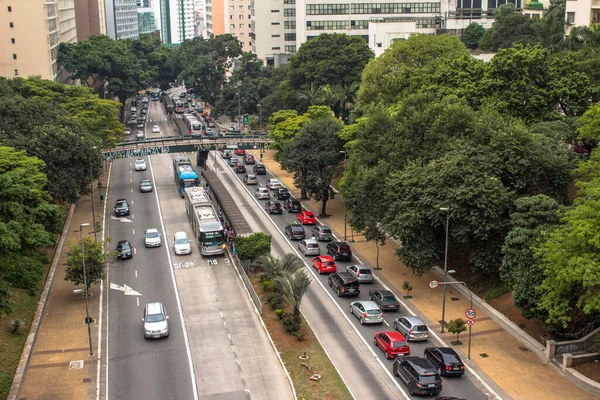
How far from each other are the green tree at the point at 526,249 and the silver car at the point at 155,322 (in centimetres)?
2224

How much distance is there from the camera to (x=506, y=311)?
52906 millimetres

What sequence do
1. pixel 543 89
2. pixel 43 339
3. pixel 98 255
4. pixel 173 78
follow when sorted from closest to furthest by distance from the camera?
pixel 43 339
pixel 98 255
pixel 543 89
pixel 173 78

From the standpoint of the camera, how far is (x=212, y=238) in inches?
2630

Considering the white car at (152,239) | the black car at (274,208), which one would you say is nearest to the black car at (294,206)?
the black car at (274,208)

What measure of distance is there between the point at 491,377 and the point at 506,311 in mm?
9186

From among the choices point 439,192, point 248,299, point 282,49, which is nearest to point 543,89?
point 439,192

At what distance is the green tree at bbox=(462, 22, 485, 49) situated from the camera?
136 meters

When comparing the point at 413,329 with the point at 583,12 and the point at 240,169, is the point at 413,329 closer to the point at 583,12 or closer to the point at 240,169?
the point at 240,169

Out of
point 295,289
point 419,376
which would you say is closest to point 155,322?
point 295,289

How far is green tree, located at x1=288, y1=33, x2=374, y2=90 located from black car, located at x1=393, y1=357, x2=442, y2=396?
7959cm

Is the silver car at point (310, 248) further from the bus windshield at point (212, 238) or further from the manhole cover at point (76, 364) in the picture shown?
the manhole cover at point (76, 364)

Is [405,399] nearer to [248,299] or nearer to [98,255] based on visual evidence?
[248,299]

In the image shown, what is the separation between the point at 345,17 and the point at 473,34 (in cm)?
2765

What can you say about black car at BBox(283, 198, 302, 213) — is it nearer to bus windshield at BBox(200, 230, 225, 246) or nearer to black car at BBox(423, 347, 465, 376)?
bus windshield at BBox(200, 230, 225, 246)
